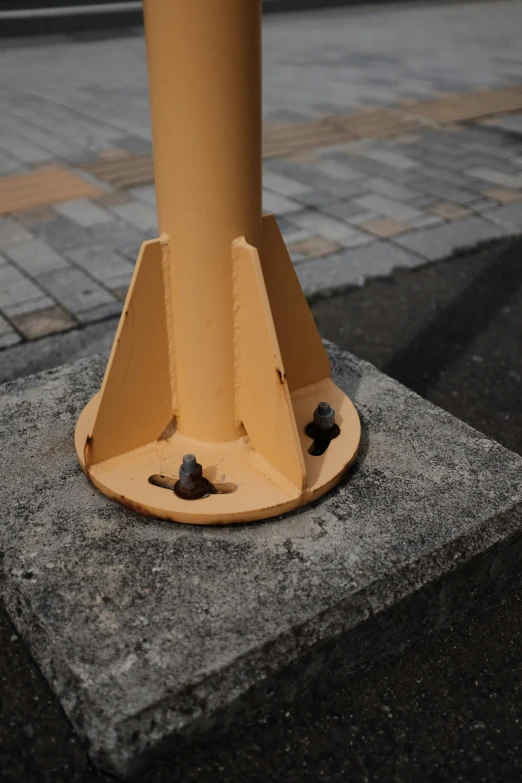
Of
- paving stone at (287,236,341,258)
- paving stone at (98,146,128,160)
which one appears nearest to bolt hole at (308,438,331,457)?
paving stone at (287,236,341,258)

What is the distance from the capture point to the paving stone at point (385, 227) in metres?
3.95

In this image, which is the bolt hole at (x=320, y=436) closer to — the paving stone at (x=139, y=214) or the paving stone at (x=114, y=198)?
the paving stone at (x=139, y=214)

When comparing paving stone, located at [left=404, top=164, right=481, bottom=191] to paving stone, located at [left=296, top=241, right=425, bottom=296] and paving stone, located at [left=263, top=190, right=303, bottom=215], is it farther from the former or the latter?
paving stone, located at [left=296, top=241, right=425, bottom=296]

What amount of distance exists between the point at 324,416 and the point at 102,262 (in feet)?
7.02

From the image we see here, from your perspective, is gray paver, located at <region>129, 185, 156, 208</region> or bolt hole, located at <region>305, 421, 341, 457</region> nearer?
bolt hole, located at <region>305, 421, 341, 457</region>

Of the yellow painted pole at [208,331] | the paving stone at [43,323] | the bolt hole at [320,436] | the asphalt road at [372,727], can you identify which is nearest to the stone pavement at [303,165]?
the paving stone at [43,323]

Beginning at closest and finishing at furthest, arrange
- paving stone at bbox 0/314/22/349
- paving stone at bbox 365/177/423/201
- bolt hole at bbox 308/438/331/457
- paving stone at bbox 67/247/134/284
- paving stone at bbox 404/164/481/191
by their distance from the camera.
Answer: bolt hole at bbox 308/438/331/457 → paving stone at bbox 0/314/22/349 → paving stone at bbox 67/247/134/284 → paving stone at bbox 365/177/423/201 → paving stone at bbox 404/164/481/191

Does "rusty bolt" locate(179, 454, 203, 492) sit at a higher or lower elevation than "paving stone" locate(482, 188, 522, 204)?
higher

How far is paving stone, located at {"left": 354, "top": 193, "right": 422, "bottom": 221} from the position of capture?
4160 millimetres

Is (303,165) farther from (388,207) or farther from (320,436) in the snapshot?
(320,436)

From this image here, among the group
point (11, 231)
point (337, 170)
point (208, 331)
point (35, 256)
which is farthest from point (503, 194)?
point (208, 331)

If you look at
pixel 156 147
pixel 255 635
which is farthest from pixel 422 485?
pixel 156 147

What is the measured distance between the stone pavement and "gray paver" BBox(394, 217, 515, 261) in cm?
1

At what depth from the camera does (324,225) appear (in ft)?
13.2
